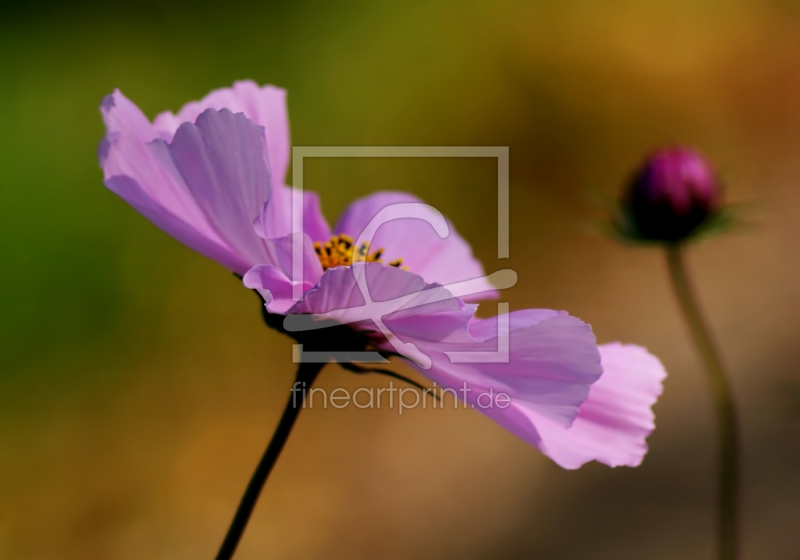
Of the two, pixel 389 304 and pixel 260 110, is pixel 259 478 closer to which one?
pixel 389 304

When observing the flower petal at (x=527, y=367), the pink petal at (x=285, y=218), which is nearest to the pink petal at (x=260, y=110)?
the pink petal at (x=285, y=218)

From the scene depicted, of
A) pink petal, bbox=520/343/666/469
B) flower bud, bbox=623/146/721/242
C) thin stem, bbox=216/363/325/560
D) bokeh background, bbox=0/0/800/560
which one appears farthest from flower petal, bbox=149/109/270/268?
flower bud, bbox=623/146/721/242

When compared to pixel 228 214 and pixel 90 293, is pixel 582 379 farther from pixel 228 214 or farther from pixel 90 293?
pixel 90 293

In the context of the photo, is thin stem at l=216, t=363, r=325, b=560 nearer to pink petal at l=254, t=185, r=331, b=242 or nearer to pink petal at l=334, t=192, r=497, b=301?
pink petal at l=254, t=185, r=331, b=242

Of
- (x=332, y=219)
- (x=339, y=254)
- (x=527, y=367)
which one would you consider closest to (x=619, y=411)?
(x=527, y=367)

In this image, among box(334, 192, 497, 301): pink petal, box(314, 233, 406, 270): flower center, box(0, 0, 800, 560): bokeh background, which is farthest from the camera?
box(0, 0, 800, 560): bokeh background

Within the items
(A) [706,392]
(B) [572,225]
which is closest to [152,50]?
(B) [572,225]
